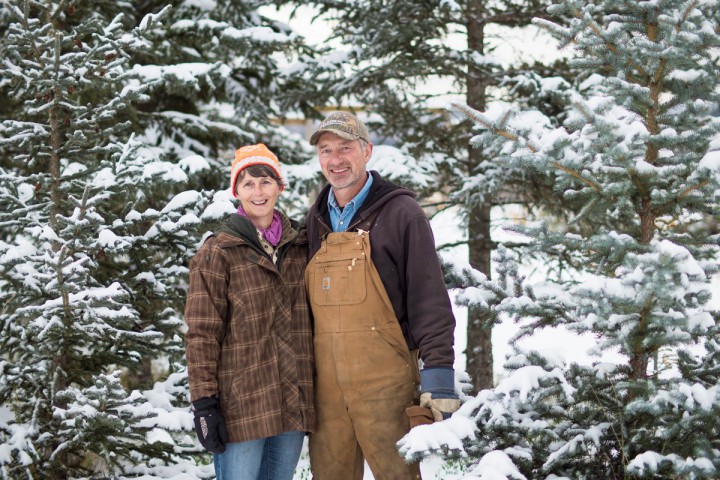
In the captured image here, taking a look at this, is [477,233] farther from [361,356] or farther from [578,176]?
[361,356]

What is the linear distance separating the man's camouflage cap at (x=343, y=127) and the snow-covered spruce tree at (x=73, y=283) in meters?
1.69

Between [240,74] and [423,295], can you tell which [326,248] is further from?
[240,74]

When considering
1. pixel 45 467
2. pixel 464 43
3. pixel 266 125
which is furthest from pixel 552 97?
pixel 45 467

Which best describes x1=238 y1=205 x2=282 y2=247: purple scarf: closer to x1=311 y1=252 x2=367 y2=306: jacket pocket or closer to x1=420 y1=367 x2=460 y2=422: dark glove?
x1=311 y1=252 x2=367 y2=306: jacket pocket

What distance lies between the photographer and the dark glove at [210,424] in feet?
11.5

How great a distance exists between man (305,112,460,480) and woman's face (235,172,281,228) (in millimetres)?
330

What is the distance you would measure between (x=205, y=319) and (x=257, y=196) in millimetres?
729

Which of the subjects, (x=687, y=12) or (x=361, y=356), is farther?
(x=361, y=356)

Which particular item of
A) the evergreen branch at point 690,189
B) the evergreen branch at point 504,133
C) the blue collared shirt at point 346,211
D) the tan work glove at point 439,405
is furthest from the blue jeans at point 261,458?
the evergreen branch at point 690,189

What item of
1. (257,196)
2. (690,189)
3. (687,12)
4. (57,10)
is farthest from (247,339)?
(57,10)

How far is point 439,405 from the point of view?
11.6 feet

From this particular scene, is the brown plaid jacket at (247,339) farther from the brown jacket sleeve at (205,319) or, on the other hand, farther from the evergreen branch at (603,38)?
the evergreen branch at (603,38)

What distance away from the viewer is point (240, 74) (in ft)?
32.7

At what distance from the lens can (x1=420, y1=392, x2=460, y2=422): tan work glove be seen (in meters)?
3.53
